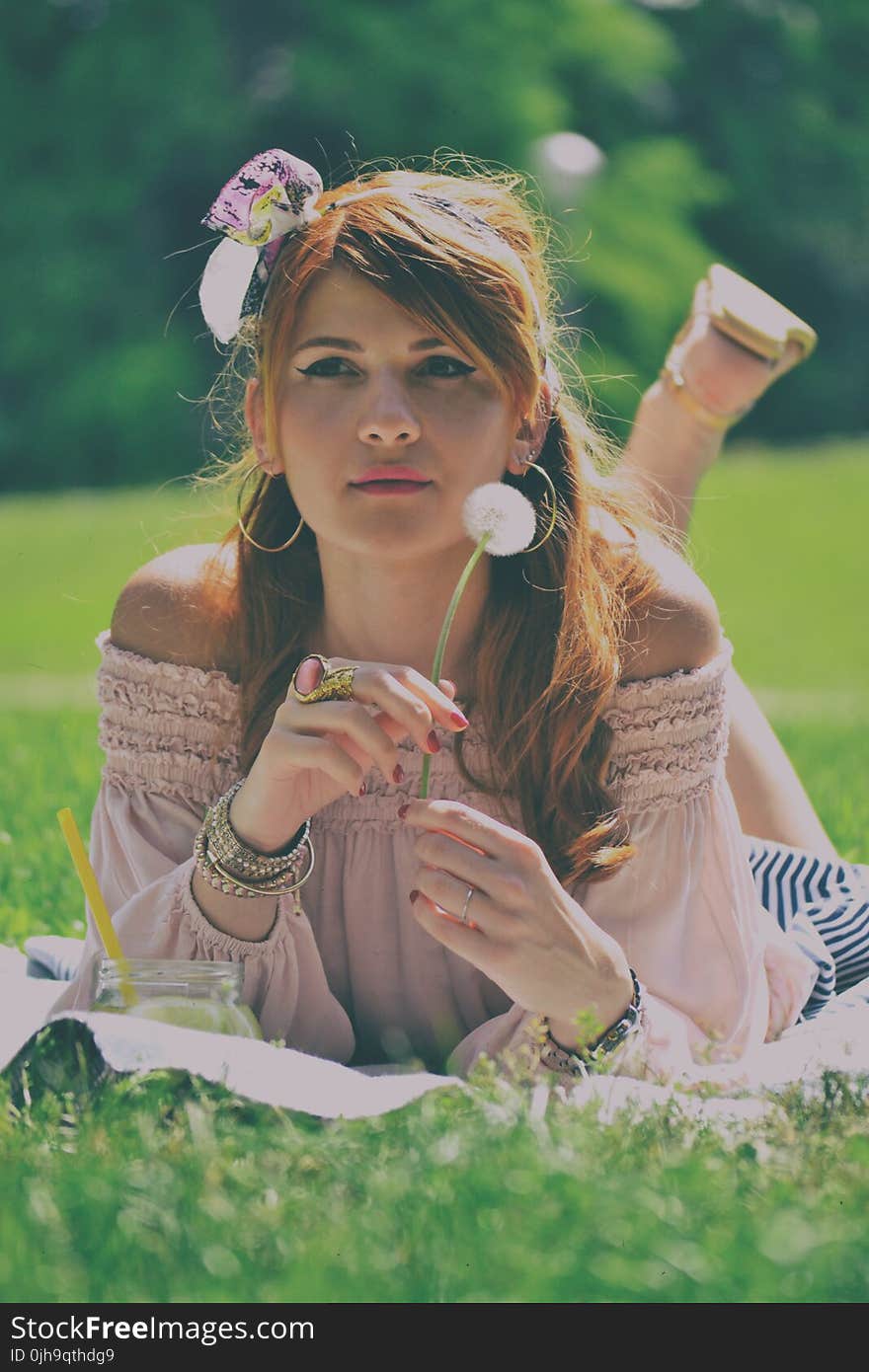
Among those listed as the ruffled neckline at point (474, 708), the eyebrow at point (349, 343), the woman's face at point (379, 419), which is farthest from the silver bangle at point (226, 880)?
the eyebrow at point (349, 343)

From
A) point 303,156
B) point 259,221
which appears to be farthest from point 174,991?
point 303,156

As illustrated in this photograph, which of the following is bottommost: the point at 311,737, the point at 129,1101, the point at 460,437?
the point at 129,1101

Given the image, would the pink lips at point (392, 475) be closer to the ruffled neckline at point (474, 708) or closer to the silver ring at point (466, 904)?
the ruffled neckline at point (474, 708)

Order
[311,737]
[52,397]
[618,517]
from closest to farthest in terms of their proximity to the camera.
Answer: [311,737] → [618,517] → [52,397]

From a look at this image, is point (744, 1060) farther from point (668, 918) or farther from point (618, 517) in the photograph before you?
point (618, 517)

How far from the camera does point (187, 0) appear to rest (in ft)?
80.2

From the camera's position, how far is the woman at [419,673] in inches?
111

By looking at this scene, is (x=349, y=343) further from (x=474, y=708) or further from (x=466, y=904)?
(x=466, y=904)

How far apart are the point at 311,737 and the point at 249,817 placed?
241 millimetres

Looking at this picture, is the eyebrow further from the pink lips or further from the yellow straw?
the yellow straw

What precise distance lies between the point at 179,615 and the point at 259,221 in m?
0.72

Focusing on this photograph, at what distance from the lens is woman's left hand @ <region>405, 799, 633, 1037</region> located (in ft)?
8.18

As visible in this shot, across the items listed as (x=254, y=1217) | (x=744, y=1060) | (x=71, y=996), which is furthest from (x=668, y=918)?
(x=254, y=1217)

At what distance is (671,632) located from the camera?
3.19 meters
